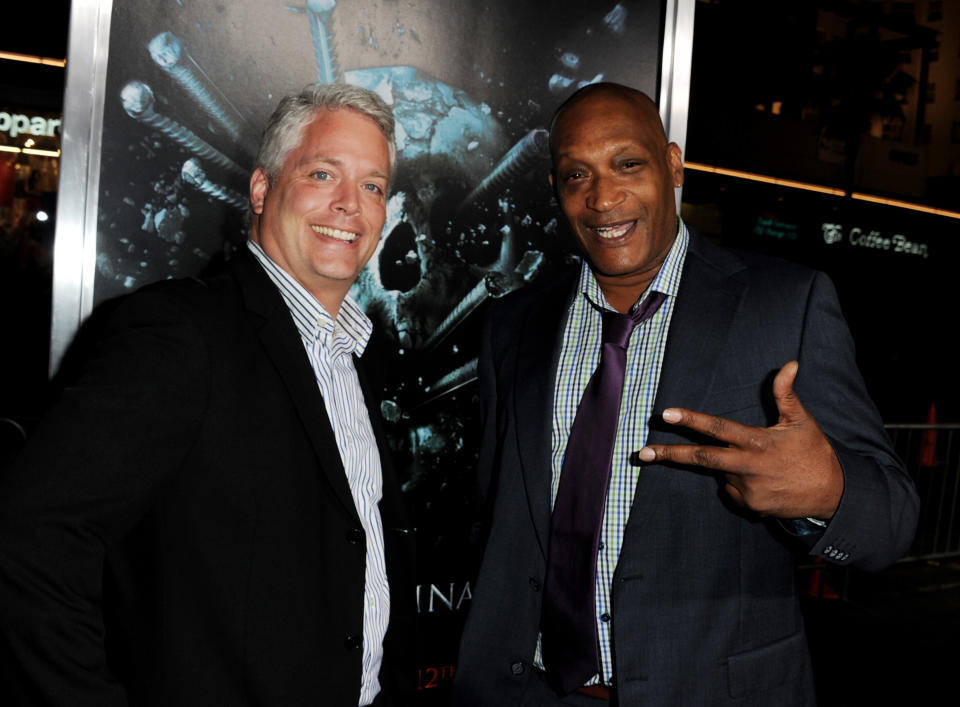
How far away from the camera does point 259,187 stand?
1919 millimetres

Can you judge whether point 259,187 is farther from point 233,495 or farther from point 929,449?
point 929,449

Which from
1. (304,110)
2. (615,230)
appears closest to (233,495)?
(304,110)

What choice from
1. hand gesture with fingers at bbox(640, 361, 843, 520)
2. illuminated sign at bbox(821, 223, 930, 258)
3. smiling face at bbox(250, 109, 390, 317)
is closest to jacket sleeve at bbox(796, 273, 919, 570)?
hand gesture with fingers at bbox(640, 361, 843, 520)

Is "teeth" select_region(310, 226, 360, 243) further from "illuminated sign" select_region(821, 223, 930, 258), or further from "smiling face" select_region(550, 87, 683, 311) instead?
"illuminated sign" select_region(821, 223, 930, 258)

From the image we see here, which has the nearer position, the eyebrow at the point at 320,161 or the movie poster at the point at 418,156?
the eyebrow at the point at 320,161

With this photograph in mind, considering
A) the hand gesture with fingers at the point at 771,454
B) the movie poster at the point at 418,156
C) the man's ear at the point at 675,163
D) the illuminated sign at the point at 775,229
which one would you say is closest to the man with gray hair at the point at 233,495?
the movie poster at the point at 418,156

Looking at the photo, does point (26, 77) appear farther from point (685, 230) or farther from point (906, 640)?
point (906, 640)

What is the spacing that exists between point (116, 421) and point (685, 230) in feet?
5.12

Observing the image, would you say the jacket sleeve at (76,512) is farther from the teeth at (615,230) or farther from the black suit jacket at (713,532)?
the teeth at (615,230)

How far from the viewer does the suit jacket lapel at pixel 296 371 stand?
158 cm

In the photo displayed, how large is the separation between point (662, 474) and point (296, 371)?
87 cm

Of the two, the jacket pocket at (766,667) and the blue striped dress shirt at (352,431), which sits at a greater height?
the blue striped dress shirt at (352,431)

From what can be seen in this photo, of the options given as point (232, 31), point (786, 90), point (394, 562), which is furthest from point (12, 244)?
point (786, 90)

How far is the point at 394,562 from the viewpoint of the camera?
187cm
